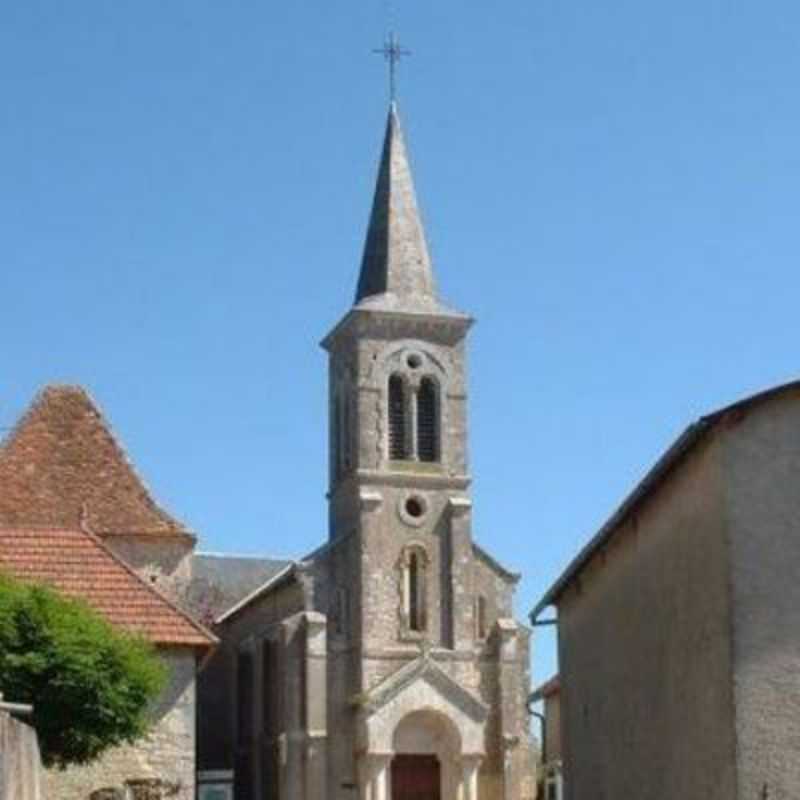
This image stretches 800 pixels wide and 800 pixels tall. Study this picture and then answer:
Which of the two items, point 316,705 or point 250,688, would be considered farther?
point 250,688

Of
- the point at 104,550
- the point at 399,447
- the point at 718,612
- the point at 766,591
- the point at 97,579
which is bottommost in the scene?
the point at 718,612

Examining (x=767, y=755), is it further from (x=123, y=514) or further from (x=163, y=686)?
(x=123, y=514)

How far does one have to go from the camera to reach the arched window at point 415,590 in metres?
52.9

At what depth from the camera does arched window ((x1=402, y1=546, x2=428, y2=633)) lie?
5294 centimetres

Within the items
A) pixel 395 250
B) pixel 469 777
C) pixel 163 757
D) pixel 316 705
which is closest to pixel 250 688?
pixel 316 705

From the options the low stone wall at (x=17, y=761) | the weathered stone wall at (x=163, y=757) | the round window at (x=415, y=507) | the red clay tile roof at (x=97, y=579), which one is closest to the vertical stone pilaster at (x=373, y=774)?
the round window at (x=415, y=507)

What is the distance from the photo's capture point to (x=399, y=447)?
181 feet

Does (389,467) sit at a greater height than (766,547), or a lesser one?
greater

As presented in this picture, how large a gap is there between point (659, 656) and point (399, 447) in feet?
112

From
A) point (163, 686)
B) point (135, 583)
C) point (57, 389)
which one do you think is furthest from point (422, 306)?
point (163, 686)

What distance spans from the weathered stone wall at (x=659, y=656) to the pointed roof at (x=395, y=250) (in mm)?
29066

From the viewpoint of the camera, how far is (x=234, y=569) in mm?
66750

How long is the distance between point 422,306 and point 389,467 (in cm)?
538

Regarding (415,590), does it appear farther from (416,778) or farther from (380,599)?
(416,778)
